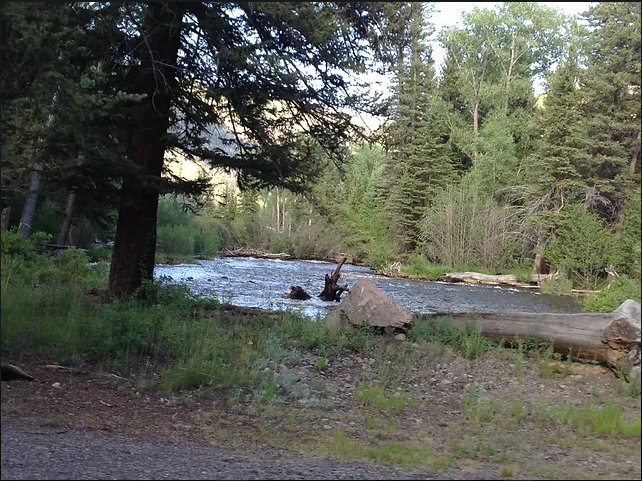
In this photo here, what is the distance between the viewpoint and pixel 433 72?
14.9 metres

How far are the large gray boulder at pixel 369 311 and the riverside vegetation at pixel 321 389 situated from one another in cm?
27

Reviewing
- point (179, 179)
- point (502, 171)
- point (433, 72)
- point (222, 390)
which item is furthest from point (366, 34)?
point (502, 171)

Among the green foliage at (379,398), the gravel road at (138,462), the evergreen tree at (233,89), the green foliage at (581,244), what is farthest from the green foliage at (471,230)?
the gravel road at (138,462)

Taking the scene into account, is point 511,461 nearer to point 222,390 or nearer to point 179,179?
point 222,390

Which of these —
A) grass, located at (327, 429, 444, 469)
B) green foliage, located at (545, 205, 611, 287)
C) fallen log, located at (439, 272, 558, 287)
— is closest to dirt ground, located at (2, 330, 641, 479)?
grass, located at (327, 429, 444, 469)

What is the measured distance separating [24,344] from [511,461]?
5251 mm

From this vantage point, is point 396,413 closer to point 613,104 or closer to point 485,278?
point 613,104

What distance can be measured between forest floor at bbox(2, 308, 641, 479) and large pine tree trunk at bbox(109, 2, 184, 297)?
405cm

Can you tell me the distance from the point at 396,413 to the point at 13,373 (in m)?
3.88

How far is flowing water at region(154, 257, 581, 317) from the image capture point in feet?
53.8

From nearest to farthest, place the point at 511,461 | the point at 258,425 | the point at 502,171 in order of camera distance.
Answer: the point at 511,461, the point at 258,425, the point at 502,171

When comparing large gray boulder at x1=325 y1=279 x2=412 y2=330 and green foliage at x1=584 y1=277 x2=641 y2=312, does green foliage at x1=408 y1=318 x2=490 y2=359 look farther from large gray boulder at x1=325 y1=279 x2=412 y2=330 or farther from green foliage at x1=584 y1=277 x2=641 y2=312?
green foliage at x1=584 y1=277 x2=641 y2=312

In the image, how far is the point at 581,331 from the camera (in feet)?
25.6

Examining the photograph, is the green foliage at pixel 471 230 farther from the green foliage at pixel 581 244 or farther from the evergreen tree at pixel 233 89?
the evergreen tree at pixel 233 89
